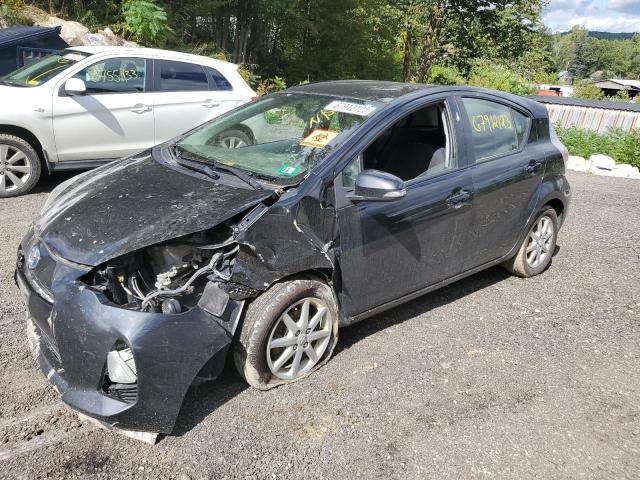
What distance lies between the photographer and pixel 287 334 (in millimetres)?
3213

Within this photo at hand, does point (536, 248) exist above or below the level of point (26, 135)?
below

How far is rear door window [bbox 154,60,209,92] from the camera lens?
7246mm

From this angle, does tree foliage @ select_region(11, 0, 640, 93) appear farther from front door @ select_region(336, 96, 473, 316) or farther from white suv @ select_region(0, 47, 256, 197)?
front door @ select_region(336, 96, 473, 316)

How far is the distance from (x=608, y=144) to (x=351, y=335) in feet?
39.0

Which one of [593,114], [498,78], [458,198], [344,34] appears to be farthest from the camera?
[498,78]

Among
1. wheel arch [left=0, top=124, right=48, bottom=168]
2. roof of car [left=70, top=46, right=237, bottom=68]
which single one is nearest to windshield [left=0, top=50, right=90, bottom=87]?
roof of car [left=70, top=46, right=237, bottom=68]

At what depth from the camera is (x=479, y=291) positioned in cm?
493

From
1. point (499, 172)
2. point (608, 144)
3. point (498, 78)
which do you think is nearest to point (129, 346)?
point (499, 172)

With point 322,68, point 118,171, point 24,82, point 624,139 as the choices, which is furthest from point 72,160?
point 322,68

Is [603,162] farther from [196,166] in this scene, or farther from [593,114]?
[196,166]

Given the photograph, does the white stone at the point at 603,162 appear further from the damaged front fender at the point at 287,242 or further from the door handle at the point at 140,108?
the damaged front fender at the point at 287,242

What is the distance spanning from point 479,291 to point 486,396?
65.2 inches

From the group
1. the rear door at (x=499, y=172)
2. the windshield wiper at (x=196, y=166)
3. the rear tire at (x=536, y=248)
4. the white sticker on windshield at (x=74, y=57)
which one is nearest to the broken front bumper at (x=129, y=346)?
the windshield wiper at (x=196, y=166)

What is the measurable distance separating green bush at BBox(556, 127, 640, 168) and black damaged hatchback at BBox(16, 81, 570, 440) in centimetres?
989
